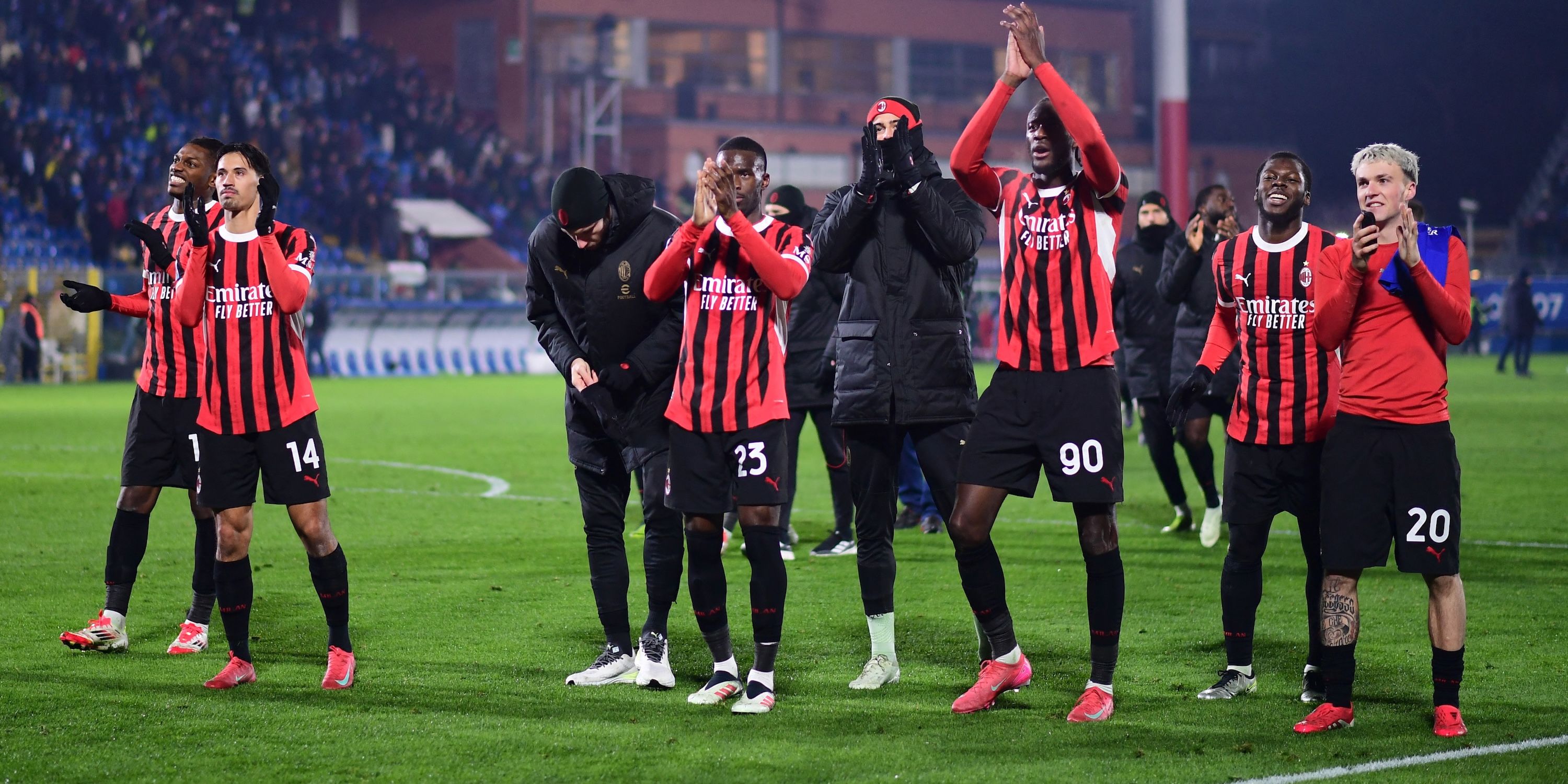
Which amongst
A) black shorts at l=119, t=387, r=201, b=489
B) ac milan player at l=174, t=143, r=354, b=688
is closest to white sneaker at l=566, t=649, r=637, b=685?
ac milan player at l=174, t=143, r=354, b=688

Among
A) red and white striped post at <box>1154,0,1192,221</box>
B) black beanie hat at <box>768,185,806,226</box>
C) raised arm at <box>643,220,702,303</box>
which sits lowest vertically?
raised arm at <box>643,220,702,303</box>

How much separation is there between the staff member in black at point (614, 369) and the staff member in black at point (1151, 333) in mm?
5054

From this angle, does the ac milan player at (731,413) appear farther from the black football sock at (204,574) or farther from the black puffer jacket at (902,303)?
the black football sock at (204,574)

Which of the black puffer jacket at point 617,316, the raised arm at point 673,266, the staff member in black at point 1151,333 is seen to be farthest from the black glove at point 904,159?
the staff member in black at point 1151,333

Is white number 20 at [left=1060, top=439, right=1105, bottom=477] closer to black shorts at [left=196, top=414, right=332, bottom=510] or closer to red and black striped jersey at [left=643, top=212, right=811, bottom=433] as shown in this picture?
red and black striped jersey at [left=643, top=212, right=811, bottom=433]

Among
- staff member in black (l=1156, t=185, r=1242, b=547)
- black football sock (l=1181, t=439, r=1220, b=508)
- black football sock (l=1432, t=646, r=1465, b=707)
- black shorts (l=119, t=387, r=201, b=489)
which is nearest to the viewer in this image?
black football sock (l=1432, t=646, r=1465, b=707)

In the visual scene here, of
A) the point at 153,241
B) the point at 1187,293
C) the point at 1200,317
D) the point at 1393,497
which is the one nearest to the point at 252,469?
the point at 153,241

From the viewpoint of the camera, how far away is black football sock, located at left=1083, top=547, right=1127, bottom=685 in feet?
19.0

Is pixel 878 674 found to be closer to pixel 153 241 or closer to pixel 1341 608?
pixel 1341 608

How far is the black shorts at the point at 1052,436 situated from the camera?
5.68 metres

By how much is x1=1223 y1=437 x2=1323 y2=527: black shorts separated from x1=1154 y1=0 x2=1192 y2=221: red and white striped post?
4660cm

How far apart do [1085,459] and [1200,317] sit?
4.89m

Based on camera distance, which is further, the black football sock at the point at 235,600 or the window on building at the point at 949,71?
the window on building at the point at 949,71

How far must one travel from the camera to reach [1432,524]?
5328 millimetres
